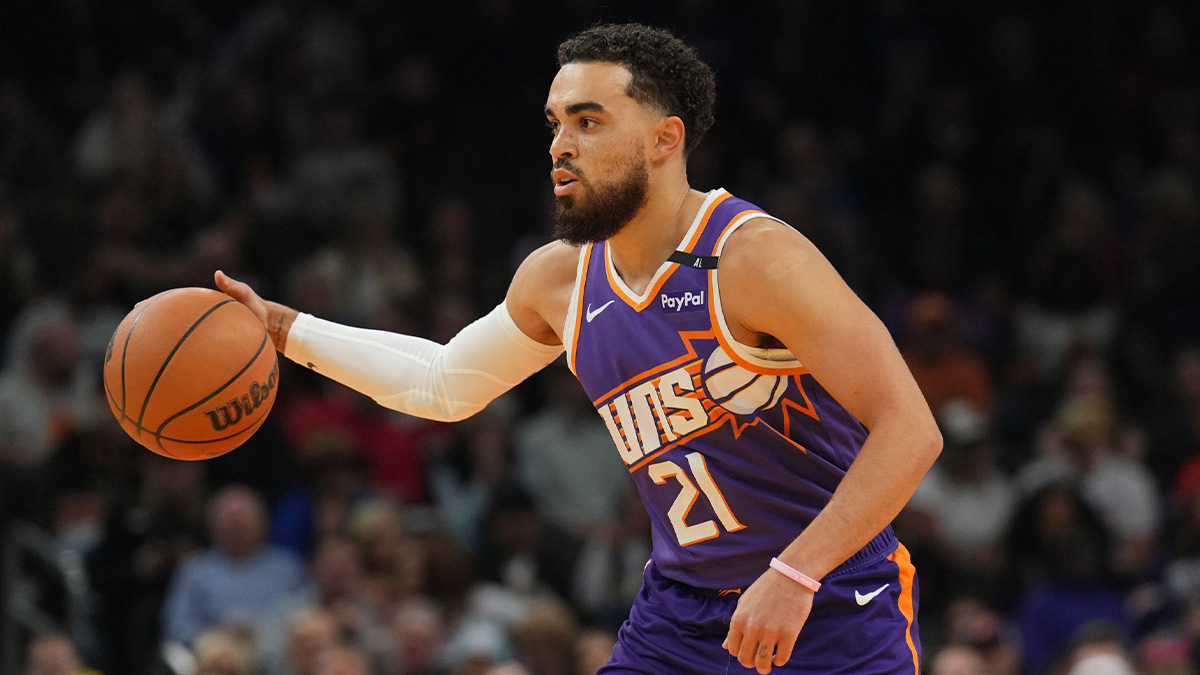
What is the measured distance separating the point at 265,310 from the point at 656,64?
4.98 feet

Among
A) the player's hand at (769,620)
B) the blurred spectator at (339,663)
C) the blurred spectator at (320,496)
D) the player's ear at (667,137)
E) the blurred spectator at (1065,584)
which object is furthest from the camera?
the blurred spectator at (320,496)

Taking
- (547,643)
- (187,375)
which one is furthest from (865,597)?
(547,643)

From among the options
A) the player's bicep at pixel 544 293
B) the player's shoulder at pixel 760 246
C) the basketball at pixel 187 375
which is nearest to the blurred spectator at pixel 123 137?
the basketball at pixel 187 375

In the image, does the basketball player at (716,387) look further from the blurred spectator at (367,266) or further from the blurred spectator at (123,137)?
the blurred spectator at (123,137)

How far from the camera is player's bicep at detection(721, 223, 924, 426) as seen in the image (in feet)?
12.1

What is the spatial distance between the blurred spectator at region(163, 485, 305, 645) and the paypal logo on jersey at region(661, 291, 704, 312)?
4750 mm

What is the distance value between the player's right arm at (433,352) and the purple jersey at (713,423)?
0.50 metres

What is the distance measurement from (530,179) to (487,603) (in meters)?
5.25

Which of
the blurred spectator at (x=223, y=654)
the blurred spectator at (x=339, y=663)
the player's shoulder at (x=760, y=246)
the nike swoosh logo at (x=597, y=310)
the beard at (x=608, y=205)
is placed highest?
the beard at (x=608, y=205)

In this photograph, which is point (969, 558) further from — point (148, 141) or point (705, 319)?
point (148, 141)

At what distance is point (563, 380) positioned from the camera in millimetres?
10102

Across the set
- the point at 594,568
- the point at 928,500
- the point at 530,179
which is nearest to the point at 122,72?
the point at 530,179

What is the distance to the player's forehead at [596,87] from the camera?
4.12 m

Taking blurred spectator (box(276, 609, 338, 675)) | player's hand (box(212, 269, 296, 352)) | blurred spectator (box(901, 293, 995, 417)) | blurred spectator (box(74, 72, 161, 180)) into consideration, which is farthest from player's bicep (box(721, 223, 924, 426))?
blurred spectator (box(74, 72, 161, 180))
